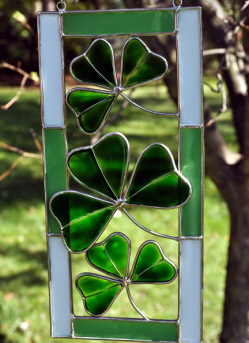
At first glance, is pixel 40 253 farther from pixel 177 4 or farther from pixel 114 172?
pixel 177 4

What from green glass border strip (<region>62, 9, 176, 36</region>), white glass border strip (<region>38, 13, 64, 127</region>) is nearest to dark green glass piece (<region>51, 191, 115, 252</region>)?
white glass border strip (<region>38, 13, 64, 127</region>)

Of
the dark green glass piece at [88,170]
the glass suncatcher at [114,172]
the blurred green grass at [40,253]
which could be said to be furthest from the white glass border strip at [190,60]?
the blurred green grass at [40,253]

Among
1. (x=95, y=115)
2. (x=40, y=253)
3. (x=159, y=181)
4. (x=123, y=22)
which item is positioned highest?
(x=123, y=22)

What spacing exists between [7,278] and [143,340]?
2.49m

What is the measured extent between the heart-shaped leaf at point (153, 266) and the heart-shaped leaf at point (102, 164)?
19cm

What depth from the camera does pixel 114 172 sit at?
1.41 metres

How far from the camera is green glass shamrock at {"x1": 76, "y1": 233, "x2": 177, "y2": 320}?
4.73 feet

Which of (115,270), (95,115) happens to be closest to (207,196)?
(115,270)

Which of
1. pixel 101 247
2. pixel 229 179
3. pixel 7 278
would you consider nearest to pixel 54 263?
pixel 101 247

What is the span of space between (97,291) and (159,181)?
1.26 feet

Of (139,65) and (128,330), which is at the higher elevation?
(139,65)

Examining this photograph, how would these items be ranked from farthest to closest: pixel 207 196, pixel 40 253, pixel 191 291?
pixel 207 196 → pixel 40 253 → pixel 191 291

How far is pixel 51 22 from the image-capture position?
4.50 ft

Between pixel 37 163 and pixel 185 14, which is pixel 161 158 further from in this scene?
pixel 37 163
